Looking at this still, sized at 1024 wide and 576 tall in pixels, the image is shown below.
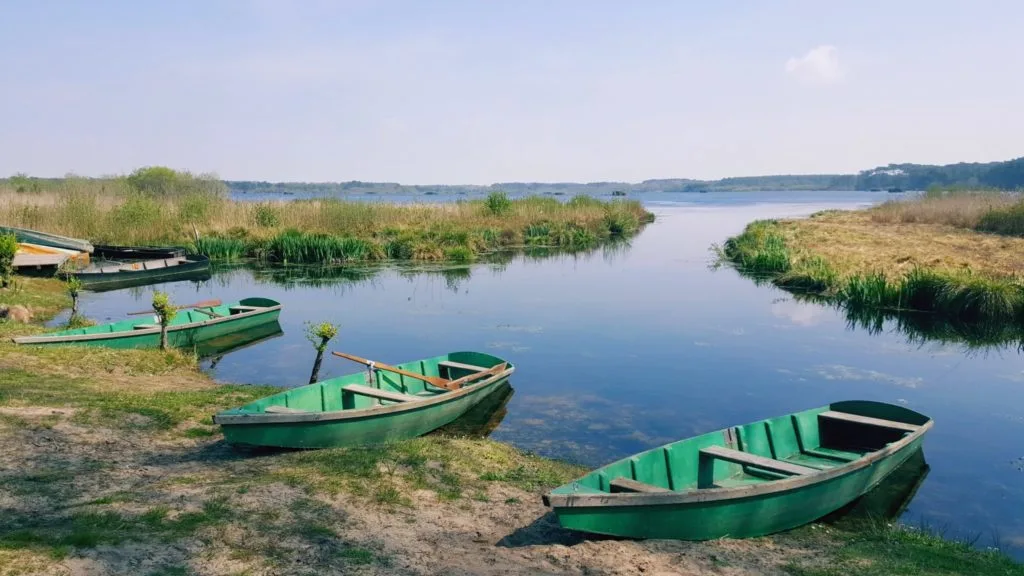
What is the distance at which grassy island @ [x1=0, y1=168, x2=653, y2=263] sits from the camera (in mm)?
29562

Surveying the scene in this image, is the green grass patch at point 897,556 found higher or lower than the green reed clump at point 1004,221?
lower

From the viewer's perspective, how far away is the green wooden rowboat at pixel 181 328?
1218 cm

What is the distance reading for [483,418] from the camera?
35.6 feet

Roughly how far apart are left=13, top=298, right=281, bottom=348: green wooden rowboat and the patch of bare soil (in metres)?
5.17

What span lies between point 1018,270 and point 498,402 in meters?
18.6

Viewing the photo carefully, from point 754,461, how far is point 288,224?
29908 mm

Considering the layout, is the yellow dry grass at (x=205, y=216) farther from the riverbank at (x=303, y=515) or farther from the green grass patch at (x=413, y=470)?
the green grass patch at (x=413, y=470)

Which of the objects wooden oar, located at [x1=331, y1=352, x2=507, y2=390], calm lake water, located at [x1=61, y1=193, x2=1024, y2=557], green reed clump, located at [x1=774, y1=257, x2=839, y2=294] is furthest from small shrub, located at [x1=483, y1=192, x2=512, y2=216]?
wooden oar, located at [x1=331, y1=352, x2=507, y2=390]

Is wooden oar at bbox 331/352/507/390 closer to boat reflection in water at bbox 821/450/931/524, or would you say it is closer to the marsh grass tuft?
boat reflection in water at bbox 821/450/931/524

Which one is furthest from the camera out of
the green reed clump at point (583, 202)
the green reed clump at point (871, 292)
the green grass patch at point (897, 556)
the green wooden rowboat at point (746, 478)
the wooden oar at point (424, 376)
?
the green reed clump at point (583, 202)

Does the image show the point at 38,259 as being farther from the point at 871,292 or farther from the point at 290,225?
the point at 871,292

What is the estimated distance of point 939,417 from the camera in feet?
37.1

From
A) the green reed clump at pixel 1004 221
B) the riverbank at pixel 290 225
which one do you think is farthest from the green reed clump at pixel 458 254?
the green reed clump at pixel 1004 221

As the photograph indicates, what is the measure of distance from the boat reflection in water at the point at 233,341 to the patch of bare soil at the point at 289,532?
690cm
